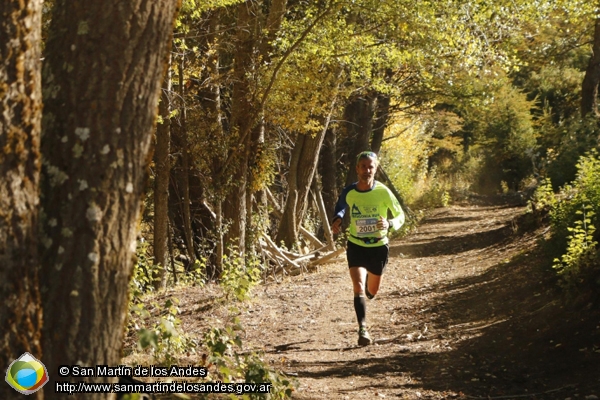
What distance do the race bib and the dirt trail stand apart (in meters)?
1.31

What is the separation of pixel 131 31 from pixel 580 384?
15.9 ft

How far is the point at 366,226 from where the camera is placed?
8.95 meters

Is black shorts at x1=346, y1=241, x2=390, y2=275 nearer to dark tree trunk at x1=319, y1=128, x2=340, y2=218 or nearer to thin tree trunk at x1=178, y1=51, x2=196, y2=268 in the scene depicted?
thin tree trunk at x1=178, y1=51, x2=196, y2=268

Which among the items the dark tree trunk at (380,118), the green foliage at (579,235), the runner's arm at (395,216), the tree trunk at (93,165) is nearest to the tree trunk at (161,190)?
the runner's arm at (395,216)

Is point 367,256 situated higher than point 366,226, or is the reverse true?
point 366,226

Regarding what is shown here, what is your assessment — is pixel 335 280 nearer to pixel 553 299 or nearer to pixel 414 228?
pixel 553 299

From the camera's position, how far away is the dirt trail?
6973 mm

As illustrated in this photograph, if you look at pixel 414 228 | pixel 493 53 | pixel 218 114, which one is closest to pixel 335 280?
pixel 218 114

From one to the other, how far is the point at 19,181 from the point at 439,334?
23.3 feet

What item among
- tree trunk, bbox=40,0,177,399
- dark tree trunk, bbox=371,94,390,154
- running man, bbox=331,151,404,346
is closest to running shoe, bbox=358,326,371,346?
running man, bbox=331,151,404,346

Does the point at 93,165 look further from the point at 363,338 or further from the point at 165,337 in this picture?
the point at 363,338

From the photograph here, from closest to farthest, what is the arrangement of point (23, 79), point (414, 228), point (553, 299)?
point (23, 79)
point (553, 299)
point (414, 228)

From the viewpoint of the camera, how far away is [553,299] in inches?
369

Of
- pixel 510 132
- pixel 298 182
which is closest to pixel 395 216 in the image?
pixel 298 182
